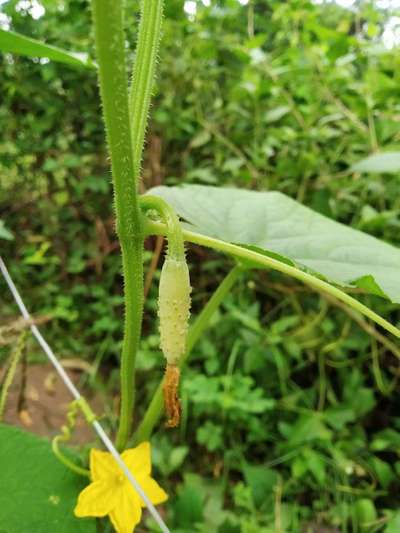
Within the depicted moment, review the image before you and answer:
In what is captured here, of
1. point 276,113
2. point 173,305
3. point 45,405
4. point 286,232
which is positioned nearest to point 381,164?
point 286,232

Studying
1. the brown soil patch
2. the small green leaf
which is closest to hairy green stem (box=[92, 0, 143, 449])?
the brown soil patch

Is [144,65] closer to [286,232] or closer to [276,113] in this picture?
[286,232]

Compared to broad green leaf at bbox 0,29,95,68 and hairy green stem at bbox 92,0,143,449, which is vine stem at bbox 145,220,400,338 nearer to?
hairy green stem at bbox 92,0,143,449

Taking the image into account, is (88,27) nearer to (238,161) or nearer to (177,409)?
(238,161)

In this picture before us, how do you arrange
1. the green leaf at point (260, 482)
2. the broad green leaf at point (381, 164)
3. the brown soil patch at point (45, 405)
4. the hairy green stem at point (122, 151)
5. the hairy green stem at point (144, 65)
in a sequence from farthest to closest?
the brown soil patch at point (45, 405)
the green leaf at point (260, 482)
the broad green leaf at point (381, 164)
the hairy green stem at point (144, 65)
the hairy green stem at point (122, 151)

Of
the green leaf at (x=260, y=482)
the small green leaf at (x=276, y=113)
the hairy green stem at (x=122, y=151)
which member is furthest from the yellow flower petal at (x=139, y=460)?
the small green leaf at (x=276, y=113)

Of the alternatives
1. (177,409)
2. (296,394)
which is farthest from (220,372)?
(177,409)

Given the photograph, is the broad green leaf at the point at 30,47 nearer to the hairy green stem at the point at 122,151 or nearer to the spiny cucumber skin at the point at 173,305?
the hairy green stem at the point at 122,151
